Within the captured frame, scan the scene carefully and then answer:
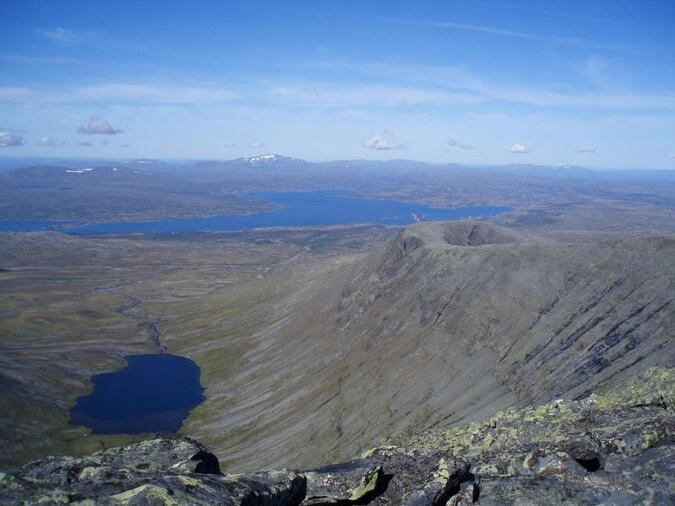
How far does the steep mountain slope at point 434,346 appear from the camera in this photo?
210 feet

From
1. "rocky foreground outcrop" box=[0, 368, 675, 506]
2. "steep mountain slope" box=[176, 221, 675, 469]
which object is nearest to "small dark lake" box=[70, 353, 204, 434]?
"steep mountain slope" box=[176, 221, 675, 469]

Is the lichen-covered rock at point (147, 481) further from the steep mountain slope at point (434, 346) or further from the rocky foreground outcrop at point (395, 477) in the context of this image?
the steep mountain slope at point (434, 346)

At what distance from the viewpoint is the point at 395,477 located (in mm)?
20078

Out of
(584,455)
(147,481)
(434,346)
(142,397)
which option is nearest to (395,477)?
(584,455)

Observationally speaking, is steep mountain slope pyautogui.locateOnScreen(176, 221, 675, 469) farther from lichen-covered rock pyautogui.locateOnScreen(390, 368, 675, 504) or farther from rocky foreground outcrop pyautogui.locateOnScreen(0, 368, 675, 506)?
rocky foreground outcrop pyautogui.locateOnScreen(0, 368, 675, 506)

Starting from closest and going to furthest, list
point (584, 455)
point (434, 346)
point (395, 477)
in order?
point (395, 477) < point (584, 455) < point (434, 346)

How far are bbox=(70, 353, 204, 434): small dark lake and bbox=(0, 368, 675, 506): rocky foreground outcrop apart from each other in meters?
80.1

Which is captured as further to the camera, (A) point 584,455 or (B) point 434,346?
(B) point 434,346

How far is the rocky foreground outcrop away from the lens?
15.3 metres

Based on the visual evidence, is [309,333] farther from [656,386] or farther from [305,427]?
[656,386]

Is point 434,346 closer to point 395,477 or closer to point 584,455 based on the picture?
point 584,455

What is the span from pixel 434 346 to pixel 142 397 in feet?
205

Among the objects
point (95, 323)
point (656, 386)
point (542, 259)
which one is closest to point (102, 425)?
point (95, 323)

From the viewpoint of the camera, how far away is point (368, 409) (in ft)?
249
